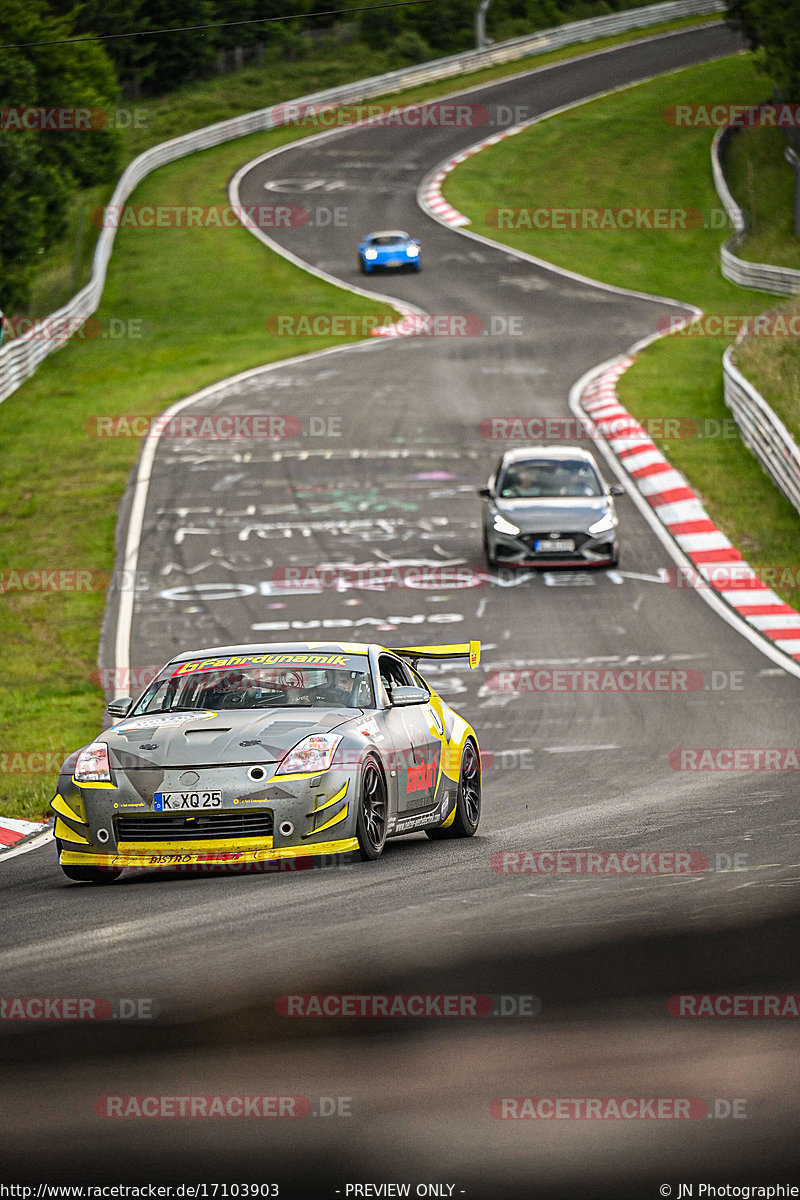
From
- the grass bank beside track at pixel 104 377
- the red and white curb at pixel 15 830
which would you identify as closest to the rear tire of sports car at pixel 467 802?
the red and white curb at pixel 15 830

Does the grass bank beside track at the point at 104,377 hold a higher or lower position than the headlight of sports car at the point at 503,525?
lower

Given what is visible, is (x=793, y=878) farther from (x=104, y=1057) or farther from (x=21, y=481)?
(x=21, y=481)

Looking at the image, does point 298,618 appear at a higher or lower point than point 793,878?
lower

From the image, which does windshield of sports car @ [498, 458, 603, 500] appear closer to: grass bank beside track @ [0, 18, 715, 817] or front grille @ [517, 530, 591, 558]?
front grille @ [517, 530, 591, 558]

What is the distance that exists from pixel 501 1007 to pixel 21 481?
24.4 meters

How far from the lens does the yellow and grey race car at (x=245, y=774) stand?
9109 mm

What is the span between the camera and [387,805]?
985cm

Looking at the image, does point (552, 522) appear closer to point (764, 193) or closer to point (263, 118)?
point (764, 193)

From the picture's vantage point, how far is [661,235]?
187 ft

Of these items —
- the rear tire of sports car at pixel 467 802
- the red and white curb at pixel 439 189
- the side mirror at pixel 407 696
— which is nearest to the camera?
the side mirror at pixel 407 696

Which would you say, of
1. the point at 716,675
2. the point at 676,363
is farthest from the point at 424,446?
the point at 716,675

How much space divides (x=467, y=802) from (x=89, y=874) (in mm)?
2781

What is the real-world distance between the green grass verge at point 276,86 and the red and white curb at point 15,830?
51.3 m

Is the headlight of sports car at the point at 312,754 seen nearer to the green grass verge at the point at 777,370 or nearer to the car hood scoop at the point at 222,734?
the car hood scoop at the point at 222,734
